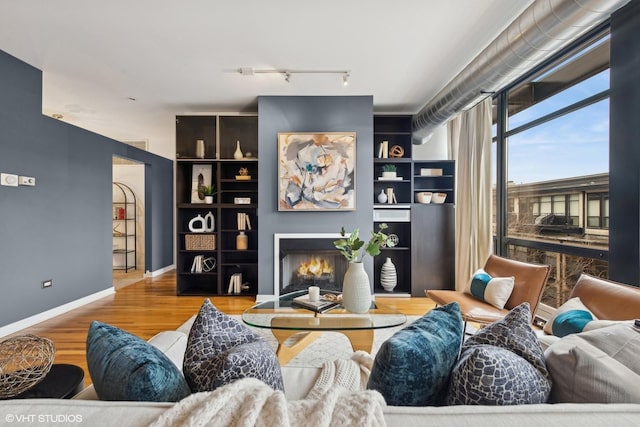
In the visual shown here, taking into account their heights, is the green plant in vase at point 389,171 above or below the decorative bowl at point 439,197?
above

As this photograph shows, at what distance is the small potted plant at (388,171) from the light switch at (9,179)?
14.0 feet

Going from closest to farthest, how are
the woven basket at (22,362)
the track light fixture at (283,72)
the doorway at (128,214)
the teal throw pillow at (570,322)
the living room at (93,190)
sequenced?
the woven basket at (22,362) < the teal throw pillow at (570,322) < the living room at (93,190) < the track light fixture at (283,72) < the doorway at (128,214)

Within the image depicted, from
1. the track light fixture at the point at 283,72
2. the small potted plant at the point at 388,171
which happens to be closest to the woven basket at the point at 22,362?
the track light fixture at the point at 283,72

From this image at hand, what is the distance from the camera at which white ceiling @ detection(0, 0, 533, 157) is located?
93.7 inches

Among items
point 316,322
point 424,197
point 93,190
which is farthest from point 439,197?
point 93,190

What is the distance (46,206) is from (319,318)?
11.3 feet

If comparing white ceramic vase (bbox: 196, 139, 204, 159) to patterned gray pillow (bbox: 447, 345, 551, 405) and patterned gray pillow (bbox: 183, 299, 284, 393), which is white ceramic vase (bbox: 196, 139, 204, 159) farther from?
patterned gray pillow (bbox: 447, 345, 551, 405)

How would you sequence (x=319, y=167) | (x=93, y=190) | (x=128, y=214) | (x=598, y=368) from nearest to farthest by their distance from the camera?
(x=598, y=368)
(x=319, y=167)
(x=93, y=190)
(x=128, y=214)

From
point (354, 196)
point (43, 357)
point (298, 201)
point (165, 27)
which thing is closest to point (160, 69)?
point (165, 27)

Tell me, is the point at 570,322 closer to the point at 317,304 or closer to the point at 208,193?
the point at 317,304

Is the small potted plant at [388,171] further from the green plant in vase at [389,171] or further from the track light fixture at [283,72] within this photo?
the track light fixture at [283,72]

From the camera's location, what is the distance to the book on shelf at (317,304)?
2.37 metres

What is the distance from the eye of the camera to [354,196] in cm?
413

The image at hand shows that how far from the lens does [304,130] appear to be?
13.7 feet
